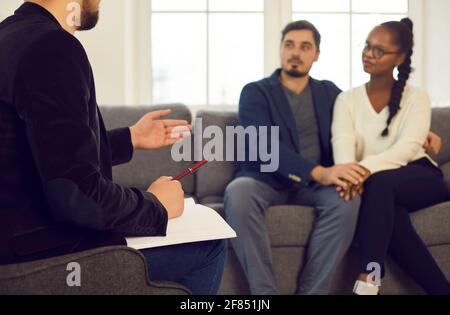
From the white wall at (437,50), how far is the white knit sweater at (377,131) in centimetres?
107

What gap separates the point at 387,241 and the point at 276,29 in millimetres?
1812

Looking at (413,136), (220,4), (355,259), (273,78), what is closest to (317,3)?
(220,4)

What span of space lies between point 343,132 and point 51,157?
1.80 meters

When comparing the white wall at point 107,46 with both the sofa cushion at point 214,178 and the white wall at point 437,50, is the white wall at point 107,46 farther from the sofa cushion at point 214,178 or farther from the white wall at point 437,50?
the white wall at point 437,50

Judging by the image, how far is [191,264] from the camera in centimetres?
105

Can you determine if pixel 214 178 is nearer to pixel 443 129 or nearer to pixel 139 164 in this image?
pixel 139 164

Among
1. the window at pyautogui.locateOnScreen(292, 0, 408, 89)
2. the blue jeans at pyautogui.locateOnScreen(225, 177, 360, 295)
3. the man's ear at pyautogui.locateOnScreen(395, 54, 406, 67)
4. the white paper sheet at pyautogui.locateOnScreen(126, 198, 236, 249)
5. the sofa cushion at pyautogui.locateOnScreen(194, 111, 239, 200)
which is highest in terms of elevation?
the window at pyautogui.locateOnScreen(292, 0, 408, 89)

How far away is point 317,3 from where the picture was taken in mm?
3605

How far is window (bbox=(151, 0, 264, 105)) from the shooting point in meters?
3.52

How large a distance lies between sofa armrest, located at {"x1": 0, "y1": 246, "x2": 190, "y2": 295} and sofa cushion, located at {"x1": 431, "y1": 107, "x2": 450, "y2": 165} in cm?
Result: 217

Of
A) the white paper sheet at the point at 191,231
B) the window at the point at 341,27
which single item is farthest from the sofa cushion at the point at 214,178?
the white paper sheet at the point at 191,231

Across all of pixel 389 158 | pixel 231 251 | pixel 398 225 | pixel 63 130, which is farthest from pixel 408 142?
pixel 63 130

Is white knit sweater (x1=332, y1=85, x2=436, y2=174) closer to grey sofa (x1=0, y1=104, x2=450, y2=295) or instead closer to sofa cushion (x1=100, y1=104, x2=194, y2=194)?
grey sofa (x1=0, y1=104, x2=450, y2=295)

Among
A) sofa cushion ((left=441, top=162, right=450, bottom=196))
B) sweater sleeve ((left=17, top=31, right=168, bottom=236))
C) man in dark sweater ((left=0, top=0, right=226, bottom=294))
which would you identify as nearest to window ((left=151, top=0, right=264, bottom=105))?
sofa cushion ((left=441, top=162, right=450, bottom=196))
